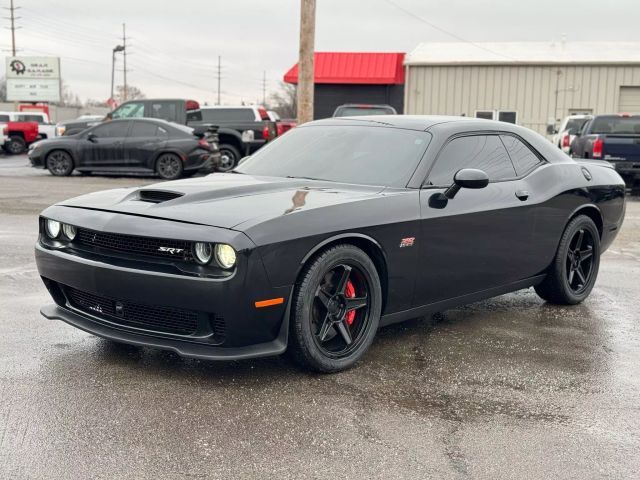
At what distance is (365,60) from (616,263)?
27.6m

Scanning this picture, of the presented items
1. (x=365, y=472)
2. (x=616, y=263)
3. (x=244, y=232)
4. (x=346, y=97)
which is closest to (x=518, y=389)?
(x=365, y=472)

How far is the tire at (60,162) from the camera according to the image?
18.2 meters

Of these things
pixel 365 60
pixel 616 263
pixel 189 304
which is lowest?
pixel 616 263

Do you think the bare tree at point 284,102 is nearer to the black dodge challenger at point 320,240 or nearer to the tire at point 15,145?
the tire at point 15,145

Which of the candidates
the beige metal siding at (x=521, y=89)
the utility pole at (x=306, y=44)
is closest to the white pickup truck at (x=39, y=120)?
the beige metal siding at (x=521, y=89)

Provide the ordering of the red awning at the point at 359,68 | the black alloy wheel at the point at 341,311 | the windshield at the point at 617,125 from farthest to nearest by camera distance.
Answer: the red awning at the point at 359,68, the windshield at the point at 617,125, the black alloy wheel at the point at 341,311

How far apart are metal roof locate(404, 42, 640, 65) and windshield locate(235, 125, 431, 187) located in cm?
2945

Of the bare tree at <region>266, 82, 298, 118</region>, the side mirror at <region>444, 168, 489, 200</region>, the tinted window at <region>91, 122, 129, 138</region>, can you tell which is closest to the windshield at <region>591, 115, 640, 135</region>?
the tinted window at <region>91, 122, 129, 138</region>

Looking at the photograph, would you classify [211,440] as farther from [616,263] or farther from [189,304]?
[616,263]

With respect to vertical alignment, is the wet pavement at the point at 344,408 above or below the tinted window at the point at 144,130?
below

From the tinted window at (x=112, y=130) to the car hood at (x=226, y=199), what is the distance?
1334cm

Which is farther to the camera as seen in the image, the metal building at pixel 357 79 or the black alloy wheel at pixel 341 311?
the metal building at pixel 357 79

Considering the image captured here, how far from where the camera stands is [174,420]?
3.61 m

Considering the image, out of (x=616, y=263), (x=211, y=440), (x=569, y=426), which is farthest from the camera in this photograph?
(x=616, y=263)
